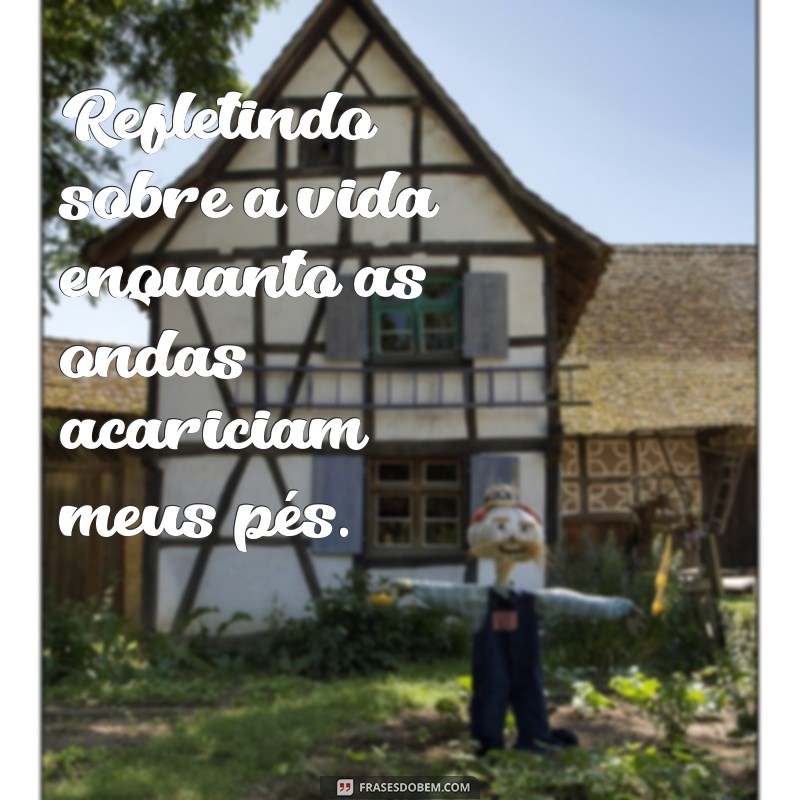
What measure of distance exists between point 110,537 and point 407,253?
6.00 ft

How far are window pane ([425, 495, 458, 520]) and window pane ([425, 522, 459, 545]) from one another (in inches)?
1.6

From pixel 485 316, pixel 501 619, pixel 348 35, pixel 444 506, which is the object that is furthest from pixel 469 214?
pixel 501 619

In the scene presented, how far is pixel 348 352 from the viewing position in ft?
16.3

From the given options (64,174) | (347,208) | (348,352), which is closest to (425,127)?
(347,208)

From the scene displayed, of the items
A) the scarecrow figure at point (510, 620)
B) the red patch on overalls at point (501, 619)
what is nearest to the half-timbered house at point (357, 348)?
the scarecrow figure at point (510, 620)

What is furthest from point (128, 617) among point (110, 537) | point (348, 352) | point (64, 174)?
point (64, 174)

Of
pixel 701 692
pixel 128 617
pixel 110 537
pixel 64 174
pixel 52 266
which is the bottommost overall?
pixel 701 692

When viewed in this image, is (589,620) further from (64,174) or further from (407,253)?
(64,174)

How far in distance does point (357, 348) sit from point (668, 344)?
147 centimetres

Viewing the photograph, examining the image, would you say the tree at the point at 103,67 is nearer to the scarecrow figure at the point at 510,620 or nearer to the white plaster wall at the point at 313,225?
the white plaster wall at the point at 313,225

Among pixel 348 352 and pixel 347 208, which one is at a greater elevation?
pixel 347 208

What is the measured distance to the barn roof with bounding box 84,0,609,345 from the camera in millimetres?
4941

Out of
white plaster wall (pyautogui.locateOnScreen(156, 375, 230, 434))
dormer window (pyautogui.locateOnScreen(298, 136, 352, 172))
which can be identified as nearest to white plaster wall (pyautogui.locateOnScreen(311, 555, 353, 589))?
white plaster wall (pyautogui.locateOnScreen(156, 375, 230, 434))

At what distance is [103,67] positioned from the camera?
16.7 ft
